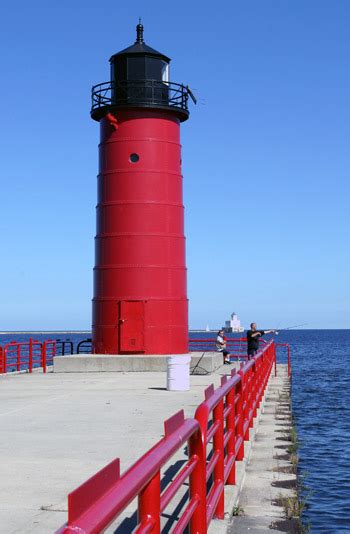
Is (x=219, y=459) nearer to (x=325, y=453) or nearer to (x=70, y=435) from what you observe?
(x=70, y=435)

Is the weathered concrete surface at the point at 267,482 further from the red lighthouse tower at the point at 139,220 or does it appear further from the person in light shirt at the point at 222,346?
the person in light shirt at the point at 222,346

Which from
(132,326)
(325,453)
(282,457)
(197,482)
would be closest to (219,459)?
(197,482)

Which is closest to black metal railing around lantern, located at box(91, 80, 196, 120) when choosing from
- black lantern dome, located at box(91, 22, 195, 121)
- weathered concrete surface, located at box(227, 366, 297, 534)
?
black lantern dome, located at box(91, 22, 195, 121)

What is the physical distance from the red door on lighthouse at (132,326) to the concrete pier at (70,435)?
3.63m

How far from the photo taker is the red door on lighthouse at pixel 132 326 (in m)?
25.1

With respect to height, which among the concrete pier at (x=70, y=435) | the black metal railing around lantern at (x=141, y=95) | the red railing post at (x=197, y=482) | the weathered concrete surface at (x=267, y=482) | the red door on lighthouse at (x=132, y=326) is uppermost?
the black metal railing around lantern at (x=141, y=95)

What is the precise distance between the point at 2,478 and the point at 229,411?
96.7 inches

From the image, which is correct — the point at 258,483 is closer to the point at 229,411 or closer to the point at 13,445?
the point at 229,411

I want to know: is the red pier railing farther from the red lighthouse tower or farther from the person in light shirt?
the person in light shirt

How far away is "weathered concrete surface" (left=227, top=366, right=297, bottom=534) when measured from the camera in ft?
23.5

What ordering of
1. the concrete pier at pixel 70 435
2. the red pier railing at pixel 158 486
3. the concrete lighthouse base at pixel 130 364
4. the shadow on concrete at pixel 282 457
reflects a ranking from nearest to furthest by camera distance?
the red pier railing at pixel 158 486 < the concrete pier at pixel 70 435 < the shadow on concrete at pixel 282 457 < the concrete lighthouse base at pixel 130 364

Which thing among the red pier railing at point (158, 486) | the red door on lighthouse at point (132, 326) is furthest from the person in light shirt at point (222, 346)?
the red pier railing at point (158, 486)

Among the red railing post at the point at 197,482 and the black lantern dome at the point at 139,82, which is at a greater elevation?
Answer: the black lantern dome at the point at 139,82

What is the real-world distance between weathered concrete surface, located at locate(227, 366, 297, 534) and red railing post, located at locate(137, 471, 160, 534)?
3376 millimetres
